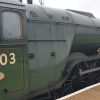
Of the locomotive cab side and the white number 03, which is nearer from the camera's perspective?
the white number 03

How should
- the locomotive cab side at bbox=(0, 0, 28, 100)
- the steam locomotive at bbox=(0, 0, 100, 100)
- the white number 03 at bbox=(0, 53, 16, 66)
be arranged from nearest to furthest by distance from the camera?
the white number 03 at bbox=(0, 53, 16, 66), the locomotive cab side at bbox=(0, 0, 28, 100), the steam locomotive at bbox=(0, 0, 100, 100)

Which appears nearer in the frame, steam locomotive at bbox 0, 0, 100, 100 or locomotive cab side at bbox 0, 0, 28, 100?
locomotive cab side at bbox 0, 0, 28, 100

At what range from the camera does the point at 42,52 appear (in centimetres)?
753

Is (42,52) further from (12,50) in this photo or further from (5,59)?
(5,59)

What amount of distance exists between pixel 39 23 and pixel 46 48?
64 cm

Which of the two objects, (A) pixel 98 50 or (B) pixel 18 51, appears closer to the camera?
(B) pixel 18 51

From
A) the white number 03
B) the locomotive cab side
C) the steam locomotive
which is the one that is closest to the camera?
the white number 03

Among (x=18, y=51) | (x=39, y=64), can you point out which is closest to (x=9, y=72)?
(x=18, y=51)

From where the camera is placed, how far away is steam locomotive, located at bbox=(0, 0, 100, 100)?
6.45 metres

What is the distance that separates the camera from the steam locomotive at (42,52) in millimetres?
6453

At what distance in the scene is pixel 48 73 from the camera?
7688mm

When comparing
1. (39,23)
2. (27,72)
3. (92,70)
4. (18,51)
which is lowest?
(92,70)

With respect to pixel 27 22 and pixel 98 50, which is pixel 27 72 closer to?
pixel 27 22

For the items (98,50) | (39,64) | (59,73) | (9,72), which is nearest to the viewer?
(9,72)
